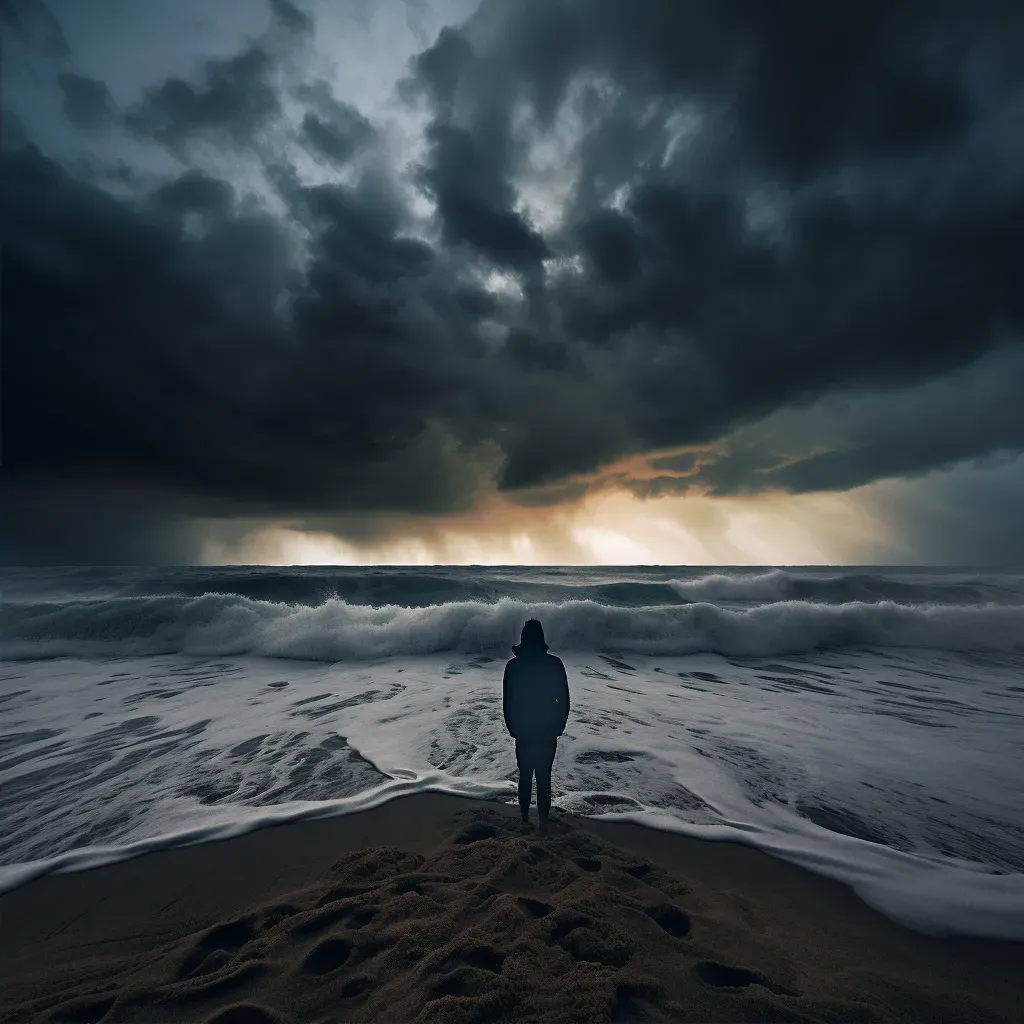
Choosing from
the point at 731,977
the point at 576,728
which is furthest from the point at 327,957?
the point at 576,728

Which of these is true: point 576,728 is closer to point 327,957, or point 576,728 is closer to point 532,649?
point 532,649

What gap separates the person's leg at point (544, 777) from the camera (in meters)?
5.31

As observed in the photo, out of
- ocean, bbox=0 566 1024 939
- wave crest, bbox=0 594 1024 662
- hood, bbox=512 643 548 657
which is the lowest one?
ocean, bbox=0 566 1024 939

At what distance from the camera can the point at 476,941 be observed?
3145 mm

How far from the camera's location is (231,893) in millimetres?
4352

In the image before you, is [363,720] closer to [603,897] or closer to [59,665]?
[603,897]

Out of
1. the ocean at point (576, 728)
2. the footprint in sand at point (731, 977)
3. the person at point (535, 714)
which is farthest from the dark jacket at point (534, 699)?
the footprint in sand at point (731, 977)

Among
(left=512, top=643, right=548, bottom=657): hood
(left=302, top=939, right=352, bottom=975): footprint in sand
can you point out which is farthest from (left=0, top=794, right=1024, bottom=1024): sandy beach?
(left=512, top=643, right=548, bottom=657): hood

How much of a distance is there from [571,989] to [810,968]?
70.8 inches

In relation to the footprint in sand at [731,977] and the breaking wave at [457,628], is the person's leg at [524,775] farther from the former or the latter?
the breaking wave at [457,628]

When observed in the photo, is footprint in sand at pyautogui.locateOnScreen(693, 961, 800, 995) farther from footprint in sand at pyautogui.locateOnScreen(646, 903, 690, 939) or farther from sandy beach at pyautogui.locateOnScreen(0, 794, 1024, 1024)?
footprint in sand at pyautogui.locateOnScreen(646, 903, 690, 939)

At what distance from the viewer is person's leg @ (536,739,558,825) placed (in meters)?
5.31

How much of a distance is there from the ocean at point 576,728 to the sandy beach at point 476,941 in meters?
0.60

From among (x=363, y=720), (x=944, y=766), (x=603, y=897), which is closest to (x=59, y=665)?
(x=363, y=720)
